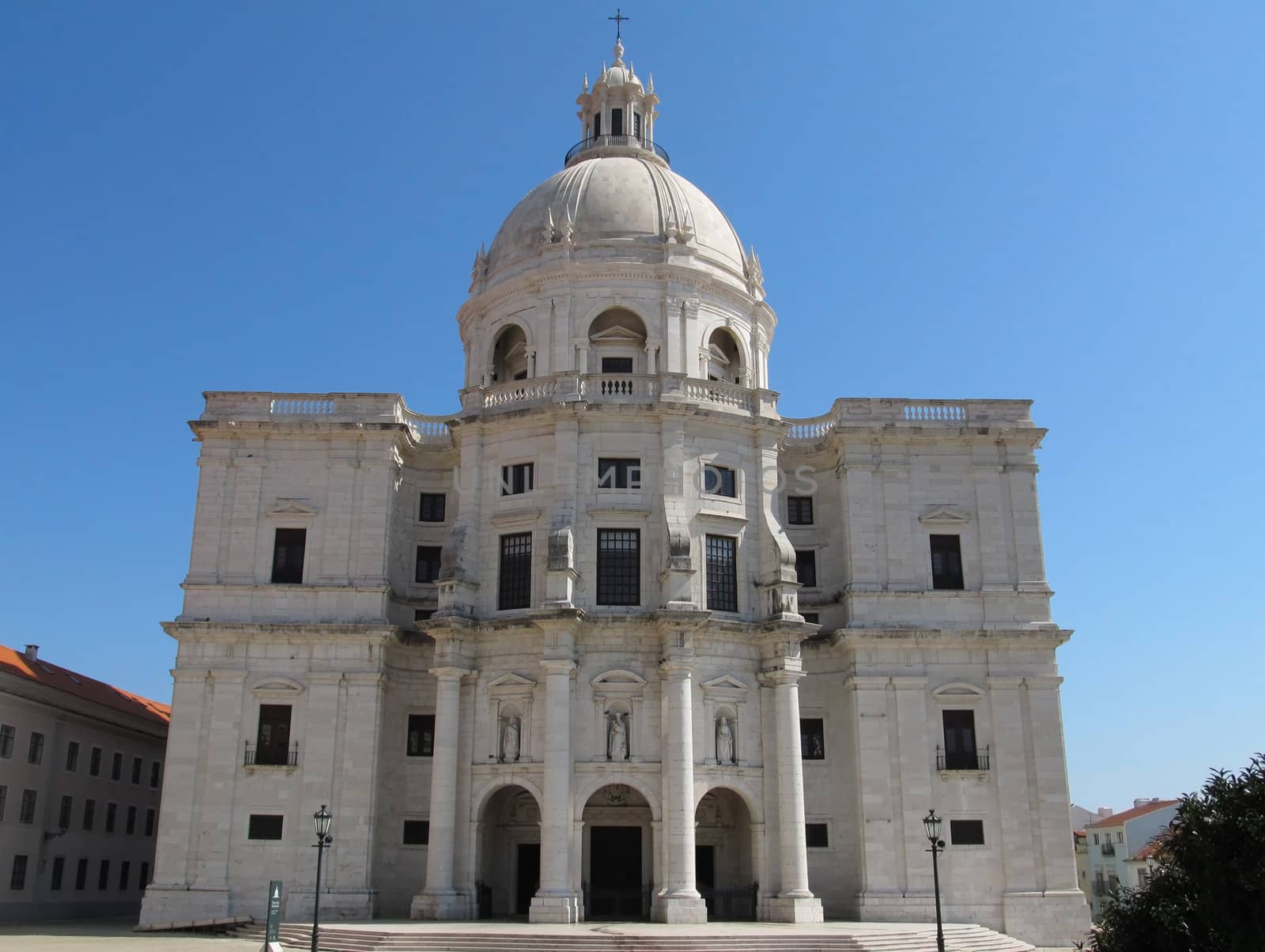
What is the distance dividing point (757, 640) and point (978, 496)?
10.1 metres

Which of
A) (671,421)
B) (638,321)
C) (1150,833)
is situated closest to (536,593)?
(671,421)

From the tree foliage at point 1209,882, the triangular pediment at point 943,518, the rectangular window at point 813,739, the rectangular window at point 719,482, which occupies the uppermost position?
the rectangular window at point 719,482

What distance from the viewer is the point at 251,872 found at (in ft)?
129

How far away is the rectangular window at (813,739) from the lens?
139 ft

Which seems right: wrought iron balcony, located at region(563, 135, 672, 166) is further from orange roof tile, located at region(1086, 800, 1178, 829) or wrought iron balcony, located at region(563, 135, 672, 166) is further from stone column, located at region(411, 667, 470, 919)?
orange roof tile, located at region(1086, 800, 1178, 829)

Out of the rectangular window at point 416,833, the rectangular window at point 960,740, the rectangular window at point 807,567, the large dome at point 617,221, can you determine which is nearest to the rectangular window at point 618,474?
the rectangular window at point 807,567

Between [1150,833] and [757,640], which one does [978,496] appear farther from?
[1150,833]

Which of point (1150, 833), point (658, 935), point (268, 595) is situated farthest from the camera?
point (1150, 833)

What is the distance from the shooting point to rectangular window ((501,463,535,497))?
42.0 m

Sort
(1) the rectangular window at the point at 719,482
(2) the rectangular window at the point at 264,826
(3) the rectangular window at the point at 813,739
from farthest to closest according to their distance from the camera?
(3) the rectangular window at the point at 813,739, (1) the rectangular window at the point at 719,482, (2) the rectangular window at the point at 264,826

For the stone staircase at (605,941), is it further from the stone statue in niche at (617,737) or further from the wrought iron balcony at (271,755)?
the wrought iron balcony at (271,755)

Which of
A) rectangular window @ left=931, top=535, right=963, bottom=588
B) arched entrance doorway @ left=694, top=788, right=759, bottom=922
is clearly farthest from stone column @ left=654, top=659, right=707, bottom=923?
rectangular window @ left=931, top=535, right=963, bottom=588

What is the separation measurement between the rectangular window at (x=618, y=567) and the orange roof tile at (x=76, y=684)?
19.0m

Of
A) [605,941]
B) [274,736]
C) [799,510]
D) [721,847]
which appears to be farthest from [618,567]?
[274,736]
